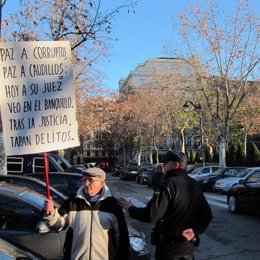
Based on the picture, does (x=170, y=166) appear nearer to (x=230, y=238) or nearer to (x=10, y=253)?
(x=10, y=253)

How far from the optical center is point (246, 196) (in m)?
13.3

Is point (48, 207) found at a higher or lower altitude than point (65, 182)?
Answer: higher

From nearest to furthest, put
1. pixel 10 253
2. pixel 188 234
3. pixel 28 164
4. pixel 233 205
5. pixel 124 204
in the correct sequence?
pixel 10 253
pixel 188 234
pixel 124 204
pixel 233 205
pixel 28 164

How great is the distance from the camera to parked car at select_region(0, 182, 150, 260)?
4957 millimetres

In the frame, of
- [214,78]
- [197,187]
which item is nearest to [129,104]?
[214,78]

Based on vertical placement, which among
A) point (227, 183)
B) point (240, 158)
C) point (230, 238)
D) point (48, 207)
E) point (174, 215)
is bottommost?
point (240, 158)

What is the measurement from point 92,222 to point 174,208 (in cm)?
74

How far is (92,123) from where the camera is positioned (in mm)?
42375

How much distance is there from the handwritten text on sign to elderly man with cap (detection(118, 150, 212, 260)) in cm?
83

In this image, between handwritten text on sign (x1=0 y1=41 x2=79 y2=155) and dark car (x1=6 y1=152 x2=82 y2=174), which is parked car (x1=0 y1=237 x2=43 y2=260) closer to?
handwritten text on sign (x1=0 y1=41 x2=79 y2=155)

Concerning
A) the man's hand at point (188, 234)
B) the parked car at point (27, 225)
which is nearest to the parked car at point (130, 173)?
the parked car at point (27, 225)

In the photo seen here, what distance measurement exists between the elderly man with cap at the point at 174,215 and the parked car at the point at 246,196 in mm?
8965

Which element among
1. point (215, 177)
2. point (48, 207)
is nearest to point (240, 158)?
point (215, 177)

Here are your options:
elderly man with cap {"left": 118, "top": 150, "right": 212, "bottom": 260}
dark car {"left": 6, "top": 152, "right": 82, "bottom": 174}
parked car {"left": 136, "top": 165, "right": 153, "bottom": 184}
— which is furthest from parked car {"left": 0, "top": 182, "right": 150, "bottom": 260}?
parked car {"left": 136, "top": 165, "right": 153, "bottom": 184}
